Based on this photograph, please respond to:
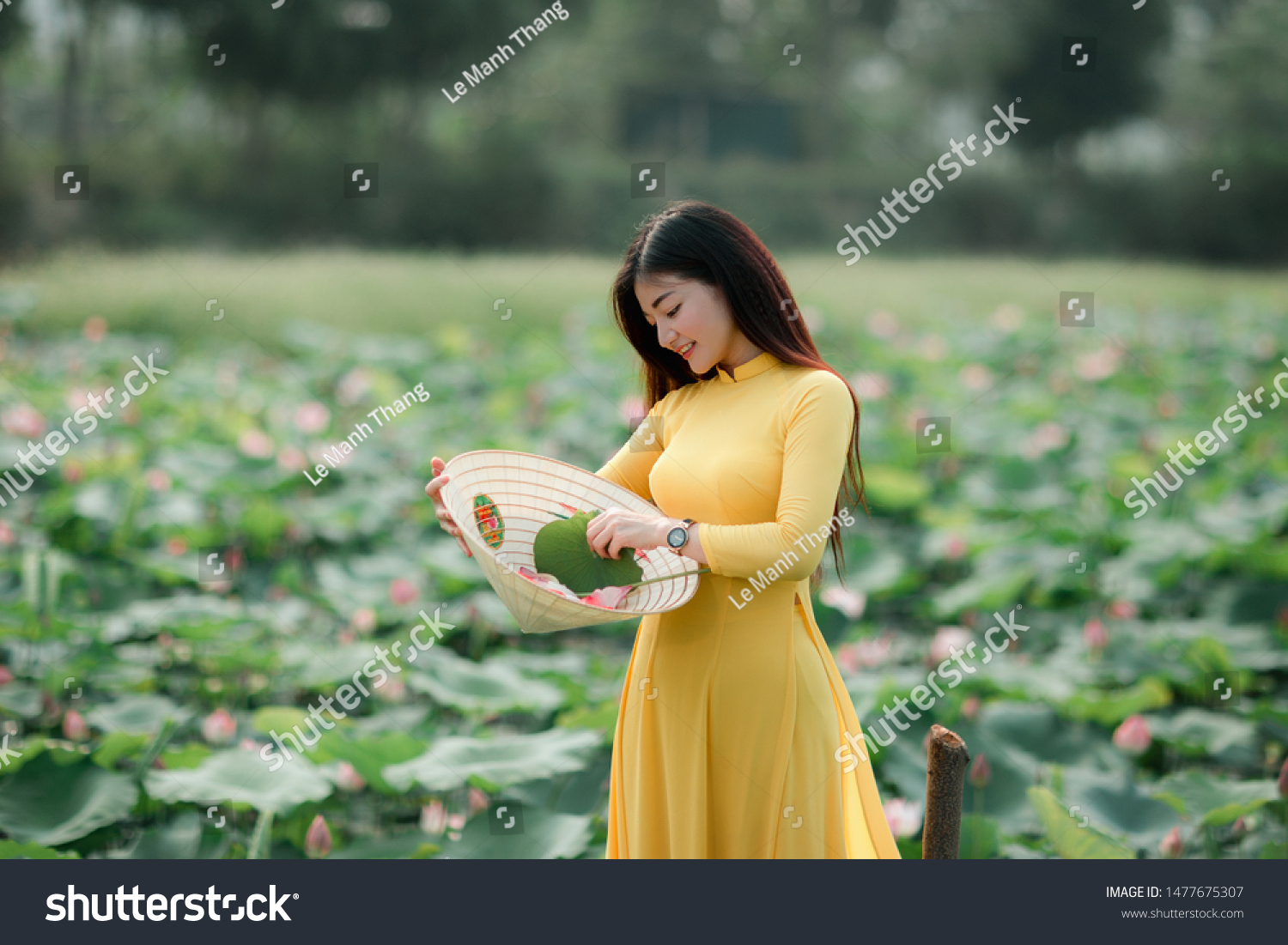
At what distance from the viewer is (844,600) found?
226cm

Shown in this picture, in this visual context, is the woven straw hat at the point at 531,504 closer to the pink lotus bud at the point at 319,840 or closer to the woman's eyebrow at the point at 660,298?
the woman's eyebrow at the point at 660,298

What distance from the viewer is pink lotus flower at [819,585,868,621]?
7.15ft

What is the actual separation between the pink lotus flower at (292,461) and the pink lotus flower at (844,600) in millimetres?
1765

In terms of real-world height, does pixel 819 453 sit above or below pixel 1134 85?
below

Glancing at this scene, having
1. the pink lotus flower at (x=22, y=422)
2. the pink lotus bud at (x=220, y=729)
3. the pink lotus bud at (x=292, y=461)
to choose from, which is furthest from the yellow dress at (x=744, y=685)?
the pink lotus flower at (x=22, y=422)

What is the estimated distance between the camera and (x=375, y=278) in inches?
281

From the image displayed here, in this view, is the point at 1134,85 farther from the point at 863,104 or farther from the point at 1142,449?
the point at 1142,449

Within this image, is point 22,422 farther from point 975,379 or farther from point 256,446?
point 975,379

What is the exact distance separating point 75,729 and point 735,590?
1422 mm

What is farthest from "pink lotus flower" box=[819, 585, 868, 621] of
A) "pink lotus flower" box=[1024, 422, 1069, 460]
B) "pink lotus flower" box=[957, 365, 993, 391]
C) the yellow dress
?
"pink lotus flower" box=[957, 365, 993, 391]

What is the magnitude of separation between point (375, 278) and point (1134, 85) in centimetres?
960

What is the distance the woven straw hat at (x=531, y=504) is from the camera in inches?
40.1

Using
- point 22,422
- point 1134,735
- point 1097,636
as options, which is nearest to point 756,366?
point 1134,735
